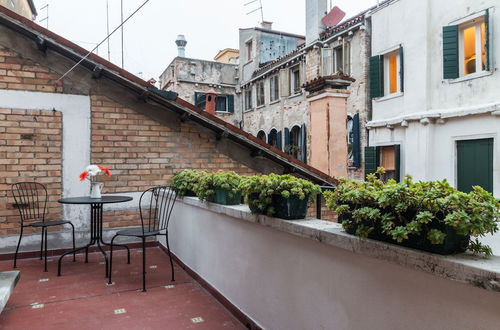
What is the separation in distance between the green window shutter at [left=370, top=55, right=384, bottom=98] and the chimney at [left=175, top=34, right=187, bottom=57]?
13.1 metres

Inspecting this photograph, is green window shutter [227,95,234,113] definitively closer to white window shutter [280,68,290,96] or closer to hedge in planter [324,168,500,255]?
white window shutter [280,68,290,96]

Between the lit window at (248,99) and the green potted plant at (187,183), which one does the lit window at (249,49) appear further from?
the green potted plant at (187,183)

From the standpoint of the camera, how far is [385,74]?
1105 cm

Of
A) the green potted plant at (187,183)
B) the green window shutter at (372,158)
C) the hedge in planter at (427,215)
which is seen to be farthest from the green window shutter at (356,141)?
the hedge in planter at (427,215)

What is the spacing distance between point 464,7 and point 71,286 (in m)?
10.1

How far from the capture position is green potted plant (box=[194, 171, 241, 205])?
3.10m

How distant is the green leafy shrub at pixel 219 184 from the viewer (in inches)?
122

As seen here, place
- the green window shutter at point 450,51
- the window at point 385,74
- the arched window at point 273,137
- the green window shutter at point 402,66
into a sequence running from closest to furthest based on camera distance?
1. the green window shutter at point 450,51
2. the green window shutter at point 402,66
3. the window at point 385,74
4. the arched window at point 273,137

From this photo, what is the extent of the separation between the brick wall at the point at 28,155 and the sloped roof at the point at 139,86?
2.69 ft

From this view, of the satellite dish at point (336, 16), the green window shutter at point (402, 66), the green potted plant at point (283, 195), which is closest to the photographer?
the green potted plant at point (283, 195)

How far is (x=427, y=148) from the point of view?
9.57 meters

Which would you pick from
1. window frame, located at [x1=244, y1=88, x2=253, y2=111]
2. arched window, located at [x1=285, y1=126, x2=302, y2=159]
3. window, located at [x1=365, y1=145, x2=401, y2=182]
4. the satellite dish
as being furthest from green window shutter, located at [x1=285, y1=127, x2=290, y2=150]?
the satellite dish

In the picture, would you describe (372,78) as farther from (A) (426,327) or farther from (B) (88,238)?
(A) (426,327)

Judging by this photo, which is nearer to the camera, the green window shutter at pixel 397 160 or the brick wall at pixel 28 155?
the brick wall at pixel 28 155
